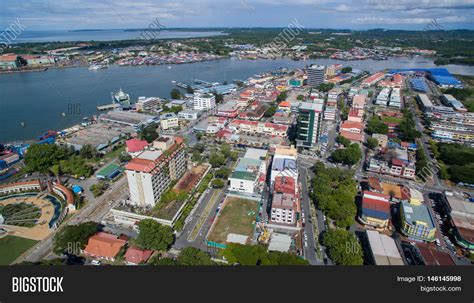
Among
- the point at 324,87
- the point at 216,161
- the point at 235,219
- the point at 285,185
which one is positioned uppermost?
the point at 324,87

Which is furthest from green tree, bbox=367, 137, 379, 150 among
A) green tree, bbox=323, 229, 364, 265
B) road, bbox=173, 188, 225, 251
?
road, bbox=173, 188, 225, 251

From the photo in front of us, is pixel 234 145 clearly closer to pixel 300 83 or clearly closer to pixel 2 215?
pixel 2 215

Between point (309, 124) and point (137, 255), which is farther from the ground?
point (309, 124)

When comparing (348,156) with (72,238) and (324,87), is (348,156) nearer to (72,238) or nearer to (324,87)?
(72,238)

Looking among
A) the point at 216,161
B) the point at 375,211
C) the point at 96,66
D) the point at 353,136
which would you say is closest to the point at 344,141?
the point at 353,136

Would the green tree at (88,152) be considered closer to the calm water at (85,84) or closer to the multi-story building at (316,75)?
the calm water at (85,84)

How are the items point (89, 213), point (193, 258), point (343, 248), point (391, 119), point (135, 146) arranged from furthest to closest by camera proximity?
point (391, 119) → point (135, 146) → point (89, 213) → point (343, 248) → point (193, 258)

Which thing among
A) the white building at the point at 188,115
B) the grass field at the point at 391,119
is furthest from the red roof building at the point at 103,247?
the grass field at the point at 391,119

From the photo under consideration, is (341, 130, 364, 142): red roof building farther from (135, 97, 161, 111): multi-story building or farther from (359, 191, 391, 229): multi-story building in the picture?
(135, 97, 161, 111): multi-story building

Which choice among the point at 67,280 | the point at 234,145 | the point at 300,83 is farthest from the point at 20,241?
the point at 300,83
